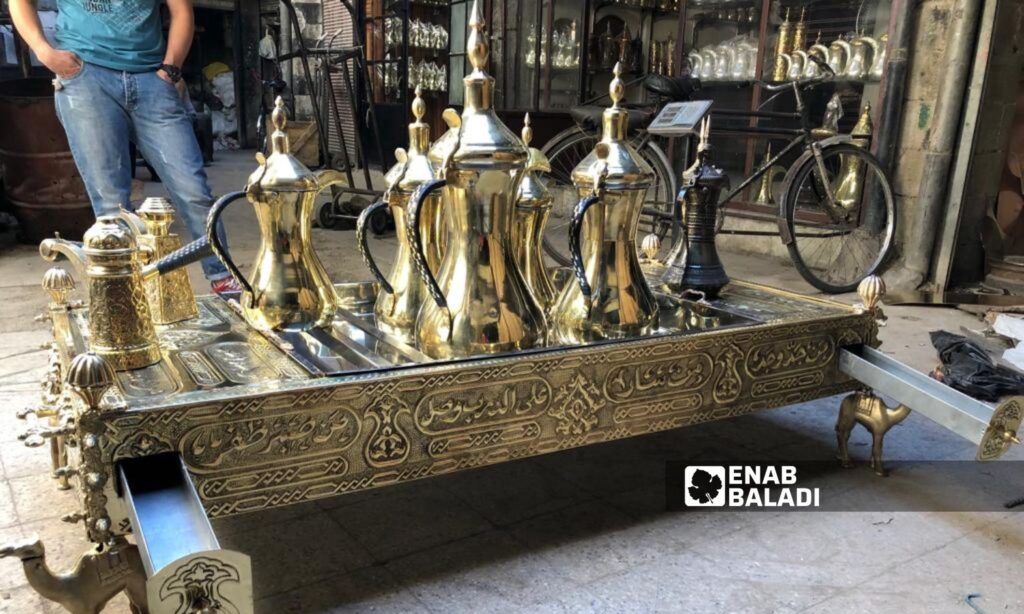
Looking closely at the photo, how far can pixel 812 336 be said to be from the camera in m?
1.49

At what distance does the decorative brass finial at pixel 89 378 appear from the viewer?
842mm

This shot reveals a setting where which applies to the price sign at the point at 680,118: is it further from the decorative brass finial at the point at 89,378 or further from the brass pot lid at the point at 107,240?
the decorative brass finial at the point at 89,378

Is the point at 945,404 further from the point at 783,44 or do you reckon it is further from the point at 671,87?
the point at 783,44

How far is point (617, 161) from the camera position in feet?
4.43

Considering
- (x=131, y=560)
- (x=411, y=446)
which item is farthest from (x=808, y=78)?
(x=131, y=560)

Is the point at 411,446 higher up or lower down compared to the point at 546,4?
lower down

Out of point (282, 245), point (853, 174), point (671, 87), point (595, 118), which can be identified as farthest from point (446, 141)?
point (853, 174)

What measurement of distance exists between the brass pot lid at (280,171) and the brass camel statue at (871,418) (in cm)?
120

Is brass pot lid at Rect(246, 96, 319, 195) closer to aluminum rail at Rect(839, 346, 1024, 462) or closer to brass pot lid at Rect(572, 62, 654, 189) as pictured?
brass pot lid at Rect(572, 62, 654, 189)

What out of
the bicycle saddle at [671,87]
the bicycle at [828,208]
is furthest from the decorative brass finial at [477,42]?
the bicycle saddle at [671,87]

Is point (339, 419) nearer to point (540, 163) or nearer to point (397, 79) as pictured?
point (540, 163)

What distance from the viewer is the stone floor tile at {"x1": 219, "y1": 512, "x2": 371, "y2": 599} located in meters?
1.22

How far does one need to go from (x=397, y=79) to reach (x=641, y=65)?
2.27 metres

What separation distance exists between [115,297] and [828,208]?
348 cm
